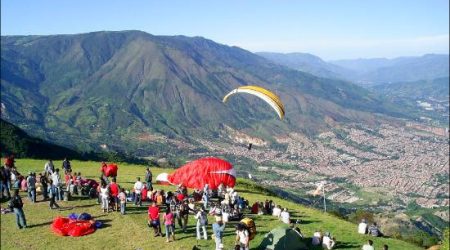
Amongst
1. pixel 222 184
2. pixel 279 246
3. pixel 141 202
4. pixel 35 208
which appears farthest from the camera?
pixel 222 184

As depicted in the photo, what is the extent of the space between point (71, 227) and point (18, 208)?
332 cm

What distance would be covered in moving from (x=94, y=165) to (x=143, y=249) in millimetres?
32889

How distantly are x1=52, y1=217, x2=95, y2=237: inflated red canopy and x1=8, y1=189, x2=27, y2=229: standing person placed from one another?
72.2 inches

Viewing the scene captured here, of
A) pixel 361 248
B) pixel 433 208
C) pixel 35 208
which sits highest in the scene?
pixel 35 208

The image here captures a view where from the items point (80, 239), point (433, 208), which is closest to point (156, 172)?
point (80, 239)

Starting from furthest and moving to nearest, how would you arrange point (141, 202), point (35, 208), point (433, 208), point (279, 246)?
point (433, 208)
point (141, 202)
point (35, 208)
point (279, 246)

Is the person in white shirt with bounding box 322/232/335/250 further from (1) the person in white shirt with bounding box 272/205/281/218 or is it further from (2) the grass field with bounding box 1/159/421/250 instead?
(1) the person in white shirt with bounding box 272/205/281/218

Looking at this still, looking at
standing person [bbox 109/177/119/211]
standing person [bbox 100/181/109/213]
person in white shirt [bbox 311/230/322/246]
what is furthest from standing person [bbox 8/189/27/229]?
person in white shirt [bbox 311/230/322/246]

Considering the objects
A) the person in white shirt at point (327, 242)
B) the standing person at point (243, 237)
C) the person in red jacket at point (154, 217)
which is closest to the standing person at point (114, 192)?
the person in red jacket at point (154, 217)

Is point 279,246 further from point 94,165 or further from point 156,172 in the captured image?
point 94,165

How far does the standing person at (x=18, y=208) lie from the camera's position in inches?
1059

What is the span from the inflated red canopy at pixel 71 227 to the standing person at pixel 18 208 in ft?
6.02

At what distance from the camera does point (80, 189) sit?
35094 mm

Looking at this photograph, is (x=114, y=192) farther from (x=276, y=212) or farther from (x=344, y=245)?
(x=344, y=245)
